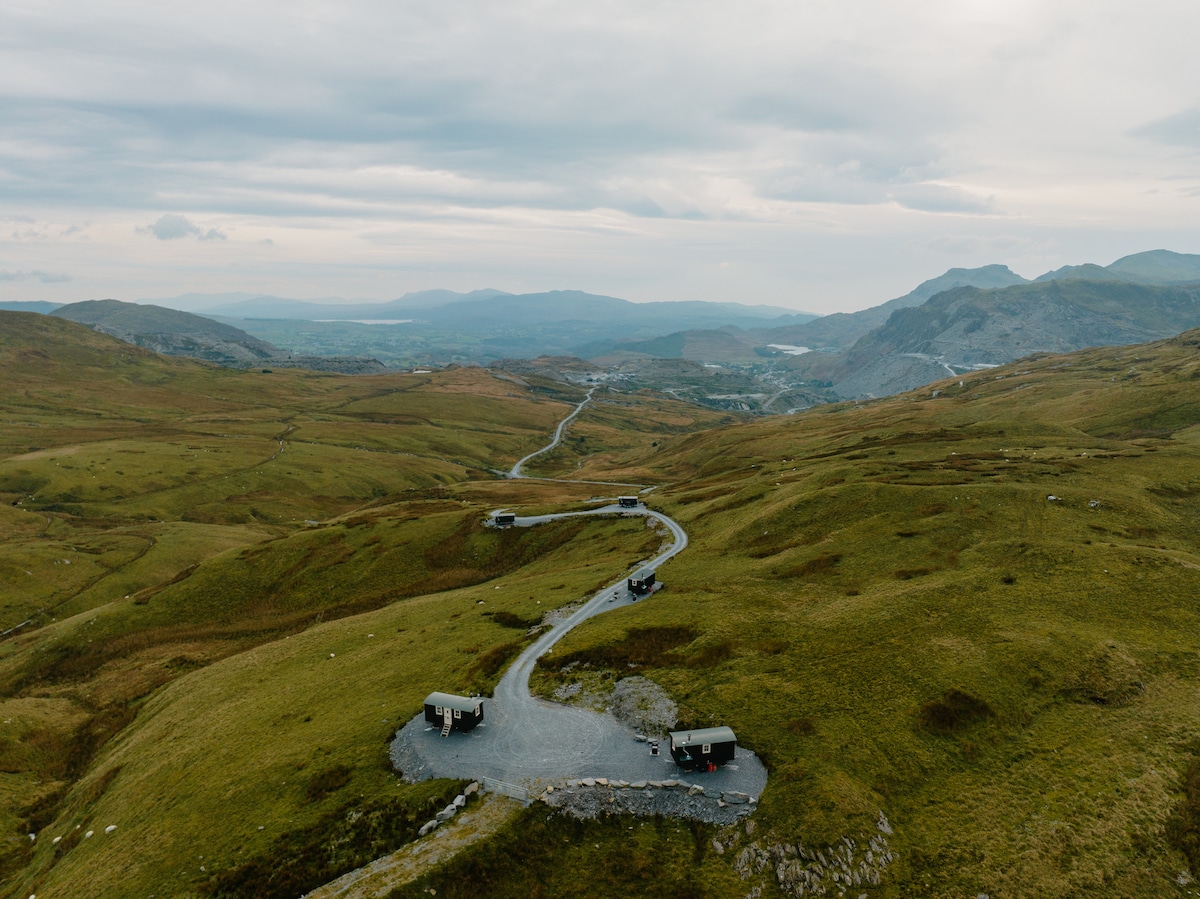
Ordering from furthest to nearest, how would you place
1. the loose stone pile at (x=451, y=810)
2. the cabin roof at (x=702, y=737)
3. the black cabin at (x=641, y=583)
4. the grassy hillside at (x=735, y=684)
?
the black cabin at (x=641, y=583) → the cabin roof at (x=702, y=737) → the loose stone pile at (x=451, y=810) → the grassy hillside at (x=735, y=684)

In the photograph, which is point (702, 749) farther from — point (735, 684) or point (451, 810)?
point (451, 810)

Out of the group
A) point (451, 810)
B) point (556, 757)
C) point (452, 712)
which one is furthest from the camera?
point (452, 712)

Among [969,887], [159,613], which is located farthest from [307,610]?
[969,887]

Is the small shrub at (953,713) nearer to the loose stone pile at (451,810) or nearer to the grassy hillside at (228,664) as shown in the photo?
the loose stone pile at (451,810)

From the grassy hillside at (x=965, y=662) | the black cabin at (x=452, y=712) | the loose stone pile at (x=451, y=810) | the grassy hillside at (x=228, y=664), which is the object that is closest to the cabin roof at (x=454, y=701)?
the black cabin at (x=452, y=712)

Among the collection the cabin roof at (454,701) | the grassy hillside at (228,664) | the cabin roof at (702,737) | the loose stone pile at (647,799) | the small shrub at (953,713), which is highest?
the cabin roof at (702,737)

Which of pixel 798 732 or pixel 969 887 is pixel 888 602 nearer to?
pixel 798 732

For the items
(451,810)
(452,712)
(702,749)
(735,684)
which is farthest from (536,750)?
(735,684)
